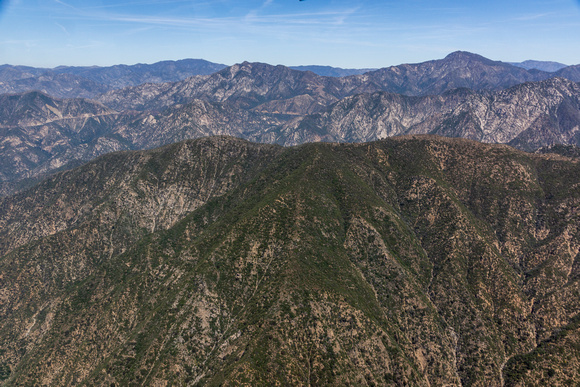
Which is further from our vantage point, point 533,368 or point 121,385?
point 533,368

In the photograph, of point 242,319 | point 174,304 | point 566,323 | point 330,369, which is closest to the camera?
point 330,369

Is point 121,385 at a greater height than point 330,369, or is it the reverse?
point 330,369

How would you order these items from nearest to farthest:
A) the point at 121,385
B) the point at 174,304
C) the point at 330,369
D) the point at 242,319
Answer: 1. the point at 330,369
2. the point at 121,385
3. the point at 242,319
4. the point at 174,304

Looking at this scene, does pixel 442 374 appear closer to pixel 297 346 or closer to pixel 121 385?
pixel 297 346

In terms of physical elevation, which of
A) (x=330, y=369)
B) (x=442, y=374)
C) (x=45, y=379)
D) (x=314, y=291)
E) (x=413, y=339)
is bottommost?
(x=45, y=379)

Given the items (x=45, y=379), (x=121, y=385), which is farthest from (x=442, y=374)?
(x=45, y=379)

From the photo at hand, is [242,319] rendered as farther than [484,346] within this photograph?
No

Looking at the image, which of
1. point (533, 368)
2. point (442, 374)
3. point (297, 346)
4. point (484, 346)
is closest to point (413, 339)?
point (442, 374)

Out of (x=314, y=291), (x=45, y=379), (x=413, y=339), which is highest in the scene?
(x=314, y=291)

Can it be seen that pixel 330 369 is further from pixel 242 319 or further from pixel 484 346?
pixel 484 346
